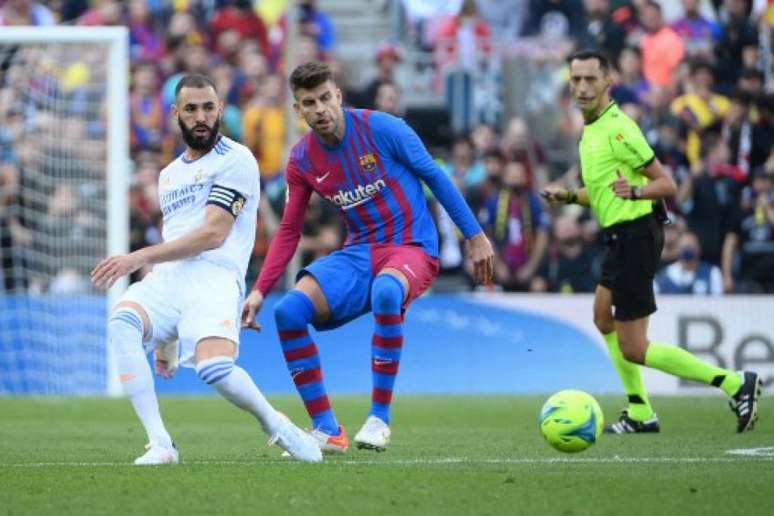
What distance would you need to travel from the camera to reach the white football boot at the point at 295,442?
8.76 m

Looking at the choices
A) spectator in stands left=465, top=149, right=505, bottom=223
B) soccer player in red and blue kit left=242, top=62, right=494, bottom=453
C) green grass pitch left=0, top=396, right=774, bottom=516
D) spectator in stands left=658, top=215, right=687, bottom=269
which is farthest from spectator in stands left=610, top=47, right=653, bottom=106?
soccer player in red and blue kit left=242, top=62, right=494, bottom=453

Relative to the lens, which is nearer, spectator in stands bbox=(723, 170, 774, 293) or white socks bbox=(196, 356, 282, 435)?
white socks bbox=(196, 356, 282, 435)

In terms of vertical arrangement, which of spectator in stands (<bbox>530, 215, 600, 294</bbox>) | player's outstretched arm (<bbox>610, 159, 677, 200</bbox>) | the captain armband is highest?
the captain armband

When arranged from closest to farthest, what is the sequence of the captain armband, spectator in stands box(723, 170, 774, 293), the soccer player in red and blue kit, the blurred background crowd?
the captain armband, the soccer player in red and blue kit, the blurred background crowd, spectator in stands box(723, 170, 774, 293)

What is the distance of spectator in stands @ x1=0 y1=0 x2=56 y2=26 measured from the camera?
70.5 feet

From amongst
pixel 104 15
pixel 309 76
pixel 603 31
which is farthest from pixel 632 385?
pixel 104 15

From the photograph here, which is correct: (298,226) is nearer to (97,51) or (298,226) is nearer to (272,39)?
(97,51)

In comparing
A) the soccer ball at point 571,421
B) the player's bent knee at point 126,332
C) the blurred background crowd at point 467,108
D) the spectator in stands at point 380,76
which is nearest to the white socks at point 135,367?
the player's bent knee at point 126,332

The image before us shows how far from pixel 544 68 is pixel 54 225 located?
7.12 m

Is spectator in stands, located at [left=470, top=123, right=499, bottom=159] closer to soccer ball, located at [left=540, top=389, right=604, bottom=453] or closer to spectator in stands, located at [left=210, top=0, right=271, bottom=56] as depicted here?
spectator in stands, located at [left=210, top=0, right=271, bottom=56]

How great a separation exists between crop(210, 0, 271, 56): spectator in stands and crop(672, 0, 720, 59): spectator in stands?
5.41 metres

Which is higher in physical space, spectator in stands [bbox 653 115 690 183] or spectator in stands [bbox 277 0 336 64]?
spectator in stands [bbox 277 0 336 64]

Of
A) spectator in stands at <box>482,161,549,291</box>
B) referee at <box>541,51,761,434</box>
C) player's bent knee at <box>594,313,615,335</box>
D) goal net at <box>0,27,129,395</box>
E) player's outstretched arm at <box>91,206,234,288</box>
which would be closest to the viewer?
player's outstretched arm at <box>91,206,234,288</box>

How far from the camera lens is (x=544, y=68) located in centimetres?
2205
